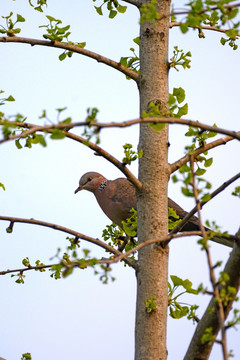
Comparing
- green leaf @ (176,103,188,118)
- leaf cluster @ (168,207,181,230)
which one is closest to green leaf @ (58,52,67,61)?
green leaf @ (176,103,188,118)

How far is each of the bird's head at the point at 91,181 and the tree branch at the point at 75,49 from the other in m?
3.66

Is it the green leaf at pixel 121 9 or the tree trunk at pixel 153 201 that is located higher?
the green leaf at pixel 121 9

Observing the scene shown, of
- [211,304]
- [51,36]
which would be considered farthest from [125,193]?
[211,304]

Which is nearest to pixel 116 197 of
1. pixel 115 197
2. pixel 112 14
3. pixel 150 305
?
pixel 115 197

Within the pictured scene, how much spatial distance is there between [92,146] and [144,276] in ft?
3.73

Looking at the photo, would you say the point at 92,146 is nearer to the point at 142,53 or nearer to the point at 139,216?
the point at 139,216

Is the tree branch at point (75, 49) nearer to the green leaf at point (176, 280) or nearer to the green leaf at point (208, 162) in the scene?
the green leaf at point (208, 162)

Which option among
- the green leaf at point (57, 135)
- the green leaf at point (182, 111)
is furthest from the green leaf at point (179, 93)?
the green leaf at point (57, 135)

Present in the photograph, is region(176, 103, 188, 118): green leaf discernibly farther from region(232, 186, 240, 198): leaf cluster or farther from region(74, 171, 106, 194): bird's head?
region(74, 171, 106, 194): bird's head

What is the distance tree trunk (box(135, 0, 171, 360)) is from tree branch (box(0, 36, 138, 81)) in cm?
15

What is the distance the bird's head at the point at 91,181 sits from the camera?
8.91m

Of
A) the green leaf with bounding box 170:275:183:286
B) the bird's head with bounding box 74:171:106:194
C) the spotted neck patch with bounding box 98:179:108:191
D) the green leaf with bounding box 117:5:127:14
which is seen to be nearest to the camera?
the green leaf with bounding box 170:275:183:286

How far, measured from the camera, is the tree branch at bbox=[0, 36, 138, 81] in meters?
5.12

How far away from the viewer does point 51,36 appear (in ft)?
17.0
